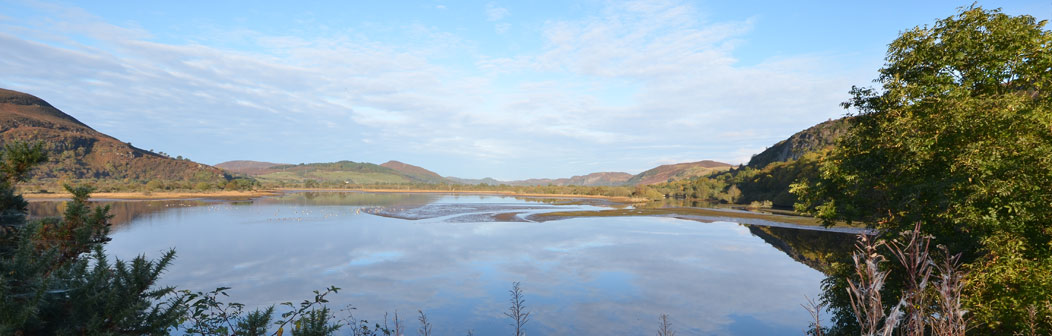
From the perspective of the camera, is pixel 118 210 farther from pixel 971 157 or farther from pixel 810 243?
pixel 971 157

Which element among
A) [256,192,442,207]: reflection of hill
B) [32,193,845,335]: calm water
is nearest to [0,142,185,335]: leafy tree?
[32,193,845,335]: calm water

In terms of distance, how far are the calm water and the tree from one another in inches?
264

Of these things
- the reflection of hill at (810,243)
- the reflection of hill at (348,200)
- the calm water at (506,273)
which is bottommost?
the calm water at (506,273)

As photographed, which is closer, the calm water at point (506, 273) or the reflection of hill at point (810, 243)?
the calm water at point (506, 273)

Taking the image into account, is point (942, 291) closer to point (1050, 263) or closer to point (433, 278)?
point (1050, 263)

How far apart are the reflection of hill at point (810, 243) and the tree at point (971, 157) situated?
46.7 feet

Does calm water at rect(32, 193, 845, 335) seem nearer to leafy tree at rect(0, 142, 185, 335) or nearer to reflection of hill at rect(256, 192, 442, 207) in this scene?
leafy tree at rect(0, 142, 185, 335)

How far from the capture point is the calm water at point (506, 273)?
62.8ft

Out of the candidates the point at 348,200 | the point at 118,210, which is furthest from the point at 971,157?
the point at 348,200

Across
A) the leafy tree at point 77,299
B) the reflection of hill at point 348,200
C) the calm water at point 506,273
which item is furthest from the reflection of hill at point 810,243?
the reflection of hill at point 348,200

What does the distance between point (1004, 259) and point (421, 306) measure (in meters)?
19.1

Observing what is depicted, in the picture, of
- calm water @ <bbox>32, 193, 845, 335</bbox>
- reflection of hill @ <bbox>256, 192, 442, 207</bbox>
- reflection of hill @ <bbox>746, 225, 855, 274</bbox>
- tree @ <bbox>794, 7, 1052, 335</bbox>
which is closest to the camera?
tree @ <bbox>794, 7, 1052, 335</bbox>

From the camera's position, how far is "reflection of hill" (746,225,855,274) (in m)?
31.9

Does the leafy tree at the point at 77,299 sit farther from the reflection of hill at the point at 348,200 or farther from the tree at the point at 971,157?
the reflection of hill at the point at 348,200
